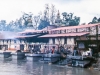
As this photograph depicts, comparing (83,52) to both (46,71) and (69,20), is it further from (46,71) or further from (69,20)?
(69,20)

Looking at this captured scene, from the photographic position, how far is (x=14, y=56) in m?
48.6

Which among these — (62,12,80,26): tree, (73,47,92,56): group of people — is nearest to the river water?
(73,47,92,56): group of people

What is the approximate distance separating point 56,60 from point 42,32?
15.9 metres

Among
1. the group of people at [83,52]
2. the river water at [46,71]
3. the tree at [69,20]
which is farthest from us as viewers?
the tree at [69,20]

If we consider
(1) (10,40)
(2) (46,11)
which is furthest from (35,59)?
(2) (46,11)

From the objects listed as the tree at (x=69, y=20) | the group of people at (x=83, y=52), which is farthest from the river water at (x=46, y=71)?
the tree at (x=69, y=20)

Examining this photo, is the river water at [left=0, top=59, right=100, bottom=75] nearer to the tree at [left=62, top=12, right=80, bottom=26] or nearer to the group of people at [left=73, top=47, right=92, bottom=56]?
the group of people at [left=73, top=47, right=92, bottom=56]

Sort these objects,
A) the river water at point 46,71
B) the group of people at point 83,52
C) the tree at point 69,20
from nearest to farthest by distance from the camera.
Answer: the river water at point 46,71
the group of people at point 83,52
the tree at point 69,20

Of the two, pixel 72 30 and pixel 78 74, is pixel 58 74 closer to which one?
pixel 78 74

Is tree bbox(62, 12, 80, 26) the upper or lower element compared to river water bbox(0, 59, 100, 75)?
upper

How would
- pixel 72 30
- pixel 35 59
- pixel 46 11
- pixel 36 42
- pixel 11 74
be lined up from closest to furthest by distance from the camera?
1. pixel 11 74
2. pixel 35 59
3. pixel 72 30
4. pixel 36 42
5. pixel 46 11

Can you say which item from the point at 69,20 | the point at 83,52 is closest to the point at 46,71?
the point at 83,52

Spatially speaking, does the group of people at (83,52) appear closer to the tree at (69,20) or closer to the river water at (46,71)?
the river water at (46,71)

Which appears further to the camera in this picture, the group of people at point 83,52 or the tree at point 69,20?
the tree at point 69,20
